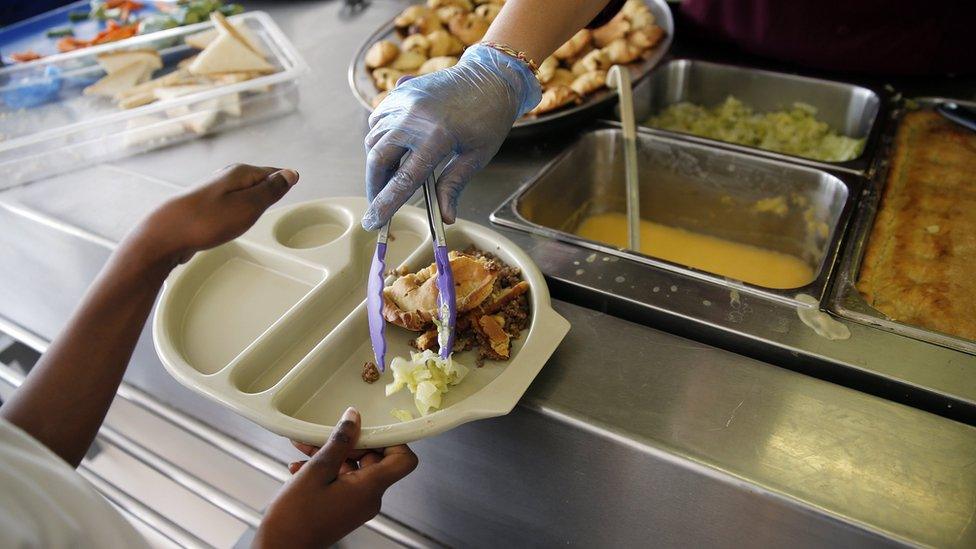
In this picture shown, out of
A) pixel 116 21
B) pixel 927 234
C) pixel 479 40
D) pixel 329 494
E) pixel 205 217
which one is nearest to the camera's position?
pixel 329 494

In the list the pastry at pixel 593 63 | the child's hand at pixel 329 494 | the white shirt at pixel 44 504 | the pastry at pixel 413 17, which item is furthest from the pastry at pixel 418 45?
the white shirt at pixel 44 504

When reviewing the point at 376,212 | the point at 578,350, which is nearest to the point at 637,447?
the point at 578,350

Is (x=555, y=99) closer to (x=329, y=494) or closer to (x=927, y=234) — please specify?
(x=927, y=234)

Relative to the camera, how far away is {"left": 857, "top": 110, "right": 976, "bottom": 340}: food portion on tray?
1138 millimetres

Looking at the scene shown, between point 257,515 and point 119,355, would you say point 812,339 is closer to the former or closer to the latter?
point 119,355

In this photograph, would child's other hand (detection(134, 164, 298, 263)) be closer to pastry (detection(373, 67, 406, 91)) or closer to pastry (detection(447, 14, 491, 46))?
pastry (detection(373, 67, 406, 91))

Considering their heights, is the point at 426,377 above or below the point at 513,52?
below

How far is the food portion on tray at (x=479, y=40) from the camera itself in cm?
174

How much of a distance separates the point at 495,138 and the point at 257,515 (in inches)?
44.0

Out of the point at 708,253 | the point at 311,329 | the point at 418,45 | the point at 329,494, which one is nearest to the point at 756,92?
the point at 708,253

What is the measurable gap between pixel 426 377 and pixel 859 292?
0.78 meters

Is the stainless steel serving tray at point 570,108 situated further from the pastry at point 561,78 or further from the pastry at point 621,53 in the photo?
the pastry at point 561,78

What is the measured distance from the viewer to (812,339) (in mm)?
1057

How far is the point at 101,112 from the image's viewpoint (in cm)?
182
